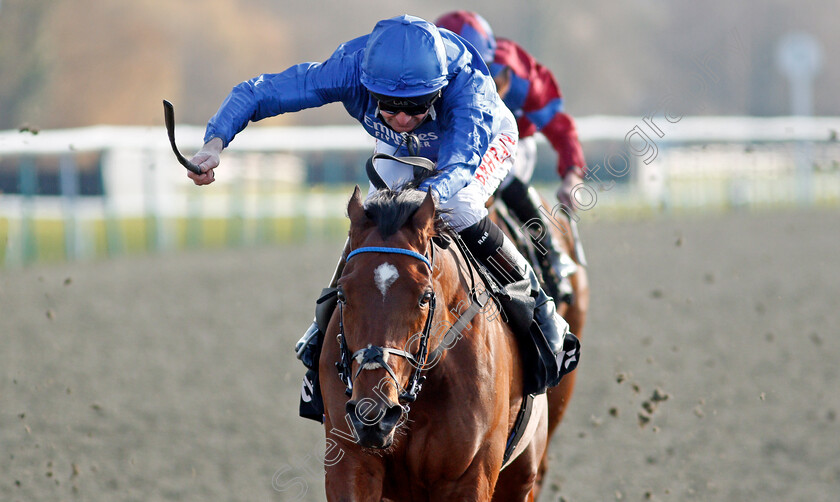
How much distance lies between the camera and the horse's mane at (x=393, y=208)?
2.39 meters

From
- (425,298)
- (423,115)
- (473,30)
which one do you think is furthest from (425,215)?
(473,30)

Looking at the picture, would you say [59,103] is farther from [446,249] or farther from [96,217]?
[446,249]

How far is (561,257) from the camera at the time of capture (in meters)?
4.26

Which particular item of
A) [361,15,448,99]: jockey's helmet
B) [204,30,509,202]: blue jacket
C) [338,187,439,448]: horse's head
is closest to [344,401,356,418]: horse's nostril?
[338,187,439,448]: horse's head

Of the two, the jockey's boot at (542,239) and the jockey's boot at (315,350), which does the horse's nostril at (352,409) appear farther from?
the jockey's boot at (542,239)

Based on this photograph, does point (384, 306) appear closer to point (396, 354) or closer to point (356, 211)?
point (396, 354)

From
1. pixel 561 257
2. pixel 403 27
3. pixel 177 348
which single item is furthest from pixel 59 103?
pixel 403 27

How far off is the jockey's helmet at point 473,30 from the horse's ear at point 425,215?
6.93ft

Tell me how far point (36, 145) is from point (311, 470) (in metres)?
6.67

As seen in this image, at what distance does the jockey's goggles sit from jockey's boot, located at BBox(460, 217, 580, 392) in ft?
1.21

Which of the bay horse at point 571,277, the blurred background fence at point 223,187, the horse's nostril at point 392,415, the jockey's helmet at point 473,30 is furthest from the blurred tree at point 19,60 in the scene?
the horse's nostril at point 392,415

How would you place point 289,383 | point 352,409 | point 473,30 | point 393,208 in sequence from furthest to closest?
point 289,383
point 473,30
point 393,208
point 352,409

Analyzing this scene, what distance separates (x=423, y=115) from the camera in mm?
2828

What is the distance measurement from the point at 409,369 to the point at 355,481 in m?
0.37
